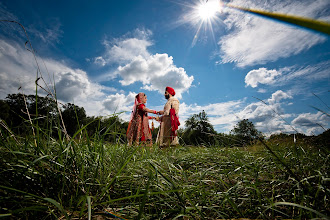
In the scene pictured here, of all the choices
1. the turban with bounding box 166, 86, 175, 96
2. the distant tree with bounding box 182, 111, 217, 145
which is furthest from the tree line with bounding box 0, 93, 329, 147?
the turban with bounding box 166, 86, 175, 96

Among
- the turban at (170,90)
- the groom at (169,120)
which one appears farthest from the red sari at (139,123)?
the turban at (170,90)

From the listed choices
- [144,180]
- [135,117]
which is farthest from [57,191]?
[135,117]

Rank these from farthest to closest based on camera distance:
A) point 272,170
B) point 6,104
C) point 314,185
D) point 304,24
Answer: point 6,104 < point 272,170 < point 314,185 < point 304,24

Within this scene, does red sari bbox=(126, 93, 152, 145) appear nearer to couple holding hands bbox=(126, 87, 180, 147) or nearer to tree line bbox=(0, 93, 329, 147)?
couple holding hands bbox=(126, 87, 180, 147)

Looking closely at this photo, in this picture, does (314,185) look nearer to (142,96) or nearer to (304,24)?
(304,24)

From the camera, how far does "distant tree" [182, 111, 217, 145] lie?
12.9 feet

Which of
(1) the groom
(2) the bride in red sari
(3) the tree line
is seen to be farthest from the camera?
(2) the bride in red sari

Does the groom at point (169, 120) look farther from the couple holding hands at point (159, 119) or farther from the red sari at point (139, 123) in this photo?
the red sari at point (139, 123)

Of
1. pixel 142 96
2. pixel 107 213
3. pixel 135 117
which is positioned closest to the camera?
pixel 107 213

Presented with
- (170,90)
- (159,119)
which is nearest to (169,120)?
(159,119)

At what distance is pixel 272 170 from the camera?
213 cm

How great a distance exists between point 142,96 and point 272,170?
758 centimetres

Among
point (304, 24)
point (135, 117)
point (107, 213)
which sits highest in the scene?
point (135, 117)

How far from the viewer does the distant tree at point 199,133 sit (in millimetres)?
3928
